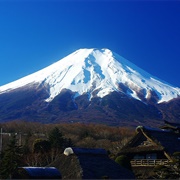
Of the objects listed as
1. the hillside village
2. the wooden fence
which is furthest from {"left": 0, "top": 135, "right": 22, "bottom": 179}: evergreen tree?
the wooden fence

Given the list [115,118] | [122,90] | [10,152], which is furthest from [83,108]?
[10,152]

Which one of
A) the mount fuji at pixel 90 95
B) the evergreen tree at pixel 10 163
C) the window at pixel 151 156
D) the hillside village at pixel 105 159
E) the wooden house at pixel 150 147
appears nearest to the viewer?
the hillside village at pixel 105 159

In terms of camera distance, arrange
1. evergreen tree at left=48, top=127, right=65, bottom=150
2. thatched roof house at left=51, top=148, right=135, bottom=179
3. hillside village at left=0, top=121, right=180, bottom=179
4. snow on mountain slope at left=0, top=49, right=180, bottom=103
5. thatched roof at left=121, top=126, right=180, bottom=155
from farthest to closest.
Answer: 1. snow on mountain slope at left=0, top=49, right=180, bottom=103
2. evergreen tree at left=48, top=127, right=65, bottom=150
3. thatched roof at left=121, top=126, right=180, bottom=155
4. thatched roof house at left=51, top=148, right=135, bottom=179
5. hillside village at left=0, top=121, right=180, bottom=179

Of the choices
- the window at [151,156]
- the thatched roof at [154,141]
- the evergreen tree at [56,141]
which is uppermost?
the evergreen tree at [56,141]

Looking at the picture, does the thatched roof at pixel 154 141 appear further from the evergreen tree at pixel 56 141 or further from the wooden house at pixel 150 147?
the evergreen tree at pixel 56 141

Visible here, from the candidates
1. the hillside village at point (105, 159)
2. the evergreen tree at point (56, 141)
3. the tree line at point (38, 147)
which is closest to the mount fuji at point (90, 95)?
the tree line at point (38, 147)

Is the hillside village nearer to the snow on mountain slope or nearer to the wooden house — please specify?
the wooden house

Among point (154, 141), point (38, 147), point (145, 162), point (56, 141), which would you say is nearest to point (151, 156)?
point (145, 162)

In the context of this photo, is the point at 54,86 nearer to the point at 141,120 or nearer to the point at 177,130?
the point at 141,120
